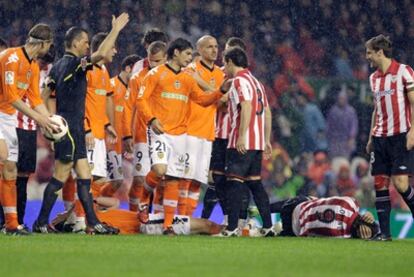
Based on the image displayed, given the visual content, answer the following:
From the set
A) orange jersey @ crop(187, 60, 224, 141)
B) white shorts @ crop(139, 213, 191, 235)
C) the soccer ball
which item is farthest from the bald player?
the soccer ball

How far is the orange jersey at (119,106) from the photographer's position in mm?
12305

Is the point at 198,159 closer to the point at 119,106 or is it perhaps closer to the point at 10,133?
the point at 119,106

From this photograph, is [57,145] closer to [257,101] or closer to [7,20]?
[257,101]

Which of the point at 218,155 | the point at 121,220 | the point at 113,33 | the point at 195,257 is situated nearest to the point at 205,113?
the point at 218,155

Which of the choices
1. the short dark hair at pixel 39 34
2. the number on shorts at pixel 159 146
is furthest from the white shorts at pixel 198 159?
the short dark hair at pixel 39 34

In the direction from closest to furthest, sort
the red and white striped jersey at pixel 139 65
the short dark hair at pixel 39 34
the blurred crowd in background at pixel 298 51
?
the short dark hair at pixel 39 34
the red and white striped jersey at pixel 139 65
the blurred crowd in background at pixel 298 51

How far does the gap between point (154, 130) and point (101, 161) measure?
0.75m

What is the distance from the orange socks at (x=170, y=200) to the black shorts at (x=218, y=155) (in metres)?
0.65

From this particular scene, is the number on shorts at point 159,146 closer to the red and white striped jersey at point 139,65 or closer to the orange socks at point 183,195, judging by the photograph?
the orange socks at point 183,195

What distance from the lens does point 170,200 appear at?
10.9 meters

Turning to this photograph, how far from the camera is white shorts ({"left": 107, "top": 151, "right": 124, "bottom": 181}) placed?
40.1ft

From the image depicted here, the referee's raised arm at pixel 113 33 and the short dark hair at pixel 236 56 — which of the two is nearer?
the referee's raised arm at pixel 113 33

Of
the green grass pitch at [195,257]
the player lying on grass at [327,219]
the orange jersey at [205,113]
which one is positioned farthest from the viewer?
the orange jersey at [205,113]

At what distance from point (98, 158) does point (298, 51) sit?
8.24 metres
